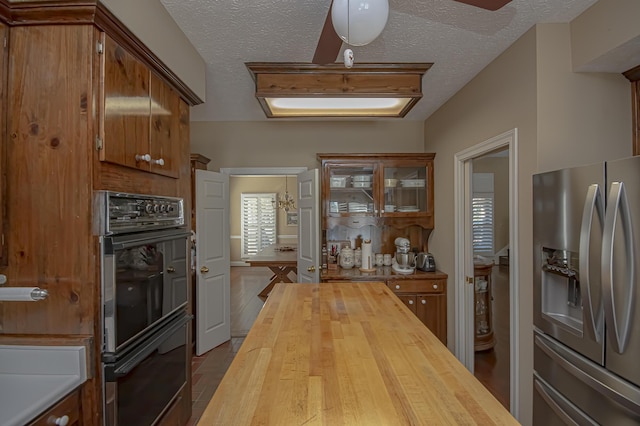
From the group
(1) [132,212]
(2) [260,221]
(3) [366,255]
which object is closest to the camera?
(1) [132,212]

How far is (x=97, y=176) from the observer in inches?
54.6

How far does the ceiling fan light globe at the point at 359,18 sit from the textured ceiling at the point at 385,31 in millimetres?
538

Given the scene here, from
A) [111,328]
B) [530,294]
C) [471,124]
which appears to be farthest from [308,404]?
[471,124]

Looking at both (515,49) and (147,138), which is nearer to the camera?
(147,138)

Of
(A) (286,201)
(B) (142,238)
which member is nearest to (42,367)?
(B) (142,238)

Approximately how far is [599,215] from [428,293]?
225 cm

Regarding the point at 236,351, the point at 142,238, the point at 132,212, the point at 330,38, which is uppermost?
the point at 330,38

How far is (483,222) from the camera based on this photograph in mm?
6289

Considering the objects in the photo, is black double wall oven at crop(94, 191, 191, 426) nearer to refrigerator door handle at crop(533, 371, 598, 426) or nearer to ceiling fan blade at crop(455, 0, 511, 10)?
ceiling fan blade at crop(455, 0, 511, 10)

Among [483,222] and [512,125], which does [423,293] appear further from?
[483,222]

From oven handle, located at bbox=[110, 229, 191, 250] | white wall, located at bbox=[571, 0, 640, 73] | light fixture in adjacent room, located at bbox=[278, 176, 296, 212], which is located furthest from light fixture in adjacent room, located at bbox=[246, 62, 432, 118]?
light fixture in adjacent room, located at bbox=[278, 176, 296, 212]

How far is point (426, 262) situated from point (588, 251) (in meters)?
2.27

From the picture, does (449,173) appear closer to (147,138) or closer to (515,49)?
(515,49)

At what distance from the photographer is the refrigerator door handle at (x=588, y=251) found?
1433 millimetres
